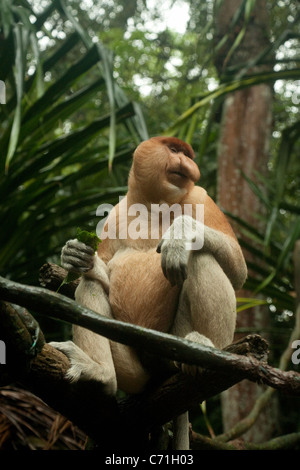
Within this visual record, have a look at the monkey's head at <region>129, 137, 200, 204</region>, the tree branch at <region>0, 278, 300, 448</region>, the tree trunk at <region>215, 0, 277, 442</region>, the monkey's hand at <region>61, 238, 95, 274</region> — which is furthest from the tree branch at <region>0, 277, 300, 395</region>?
the tree trunk at <region>215, 0, 277, 442</region>

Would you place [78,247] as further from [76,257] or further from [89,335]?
[89,335]

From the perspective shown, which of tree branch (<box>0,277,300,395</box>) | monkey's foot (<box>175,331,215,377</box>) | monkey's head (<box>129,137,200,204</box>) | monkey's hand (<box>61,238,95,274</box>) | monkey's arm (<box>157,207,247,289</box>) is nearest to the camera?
tree branch (<box>0,277,300,395</box>)

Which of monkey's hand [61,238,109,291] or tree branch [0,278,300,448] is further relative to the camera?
monkey's hand [61,238,109,291]

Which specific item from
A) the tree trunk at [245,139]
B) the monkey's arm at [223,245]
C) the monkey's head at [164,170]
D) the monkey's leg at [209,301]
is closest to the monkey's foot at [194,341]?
the monkey's leg at [209,301]

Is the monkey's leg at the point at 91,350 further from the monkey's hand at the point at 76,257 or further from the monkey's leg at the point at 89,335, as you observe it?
the monkey's hand at the point at 76,257

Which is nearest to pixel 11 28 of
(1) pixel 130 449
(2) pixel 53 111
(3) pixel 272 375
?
(2) pixel 53 111

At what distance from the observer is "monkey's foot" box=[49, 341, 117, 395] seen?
5.69 ft

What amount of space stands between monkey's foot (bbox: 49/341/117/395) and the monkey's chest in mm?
256

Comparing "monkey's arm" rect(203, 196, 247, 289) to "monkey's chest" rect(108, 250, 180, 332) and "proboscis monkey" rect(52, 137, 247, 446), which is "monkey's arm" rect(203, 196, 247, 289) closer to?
"proboscis monkey" rect(52, 137, 247, 446)

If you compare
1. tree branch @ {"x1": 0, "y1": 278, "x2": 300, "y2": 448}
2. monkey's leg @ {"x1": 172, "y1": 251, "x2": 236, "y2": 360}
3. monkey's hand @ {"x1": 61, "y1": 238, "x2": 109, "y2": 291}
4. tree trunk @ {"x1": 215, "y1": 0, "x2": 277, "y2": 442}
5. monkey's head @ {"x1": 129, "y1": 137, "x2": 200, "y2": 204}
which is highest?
tree trunk @ {"x1": 215, "y1": 0, "x2": 277, "y2": 442}

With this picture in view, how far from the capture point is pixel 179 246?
1836mm

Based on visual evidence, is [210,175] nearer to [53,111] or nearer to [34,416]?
[53,111]

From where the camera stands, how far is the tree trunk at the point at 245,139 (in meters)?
4.48

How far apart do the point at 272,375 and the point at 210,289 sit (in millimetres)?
580
